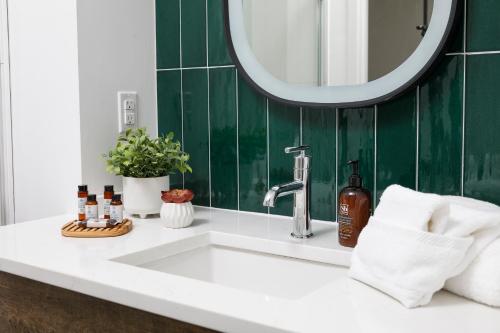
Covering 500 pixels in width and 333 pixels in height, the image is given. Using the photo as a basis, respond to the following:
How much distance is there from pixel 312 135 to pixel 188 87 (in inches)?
18.4

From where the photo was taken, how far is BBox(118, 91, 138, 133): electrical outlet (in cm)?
175

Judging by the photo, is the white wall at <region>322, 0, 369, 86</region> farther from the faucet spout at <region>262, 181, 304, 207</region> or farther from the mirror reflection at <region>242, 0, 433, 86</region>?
the faucet spout at <region>262, 181, 304, 207</region>

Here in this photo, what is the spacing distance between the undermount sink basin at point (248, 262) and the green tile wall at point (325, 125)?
0.70ft

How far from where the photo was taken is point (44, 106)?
1731mm

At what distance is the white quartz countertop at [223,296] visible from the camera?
86 centimetres

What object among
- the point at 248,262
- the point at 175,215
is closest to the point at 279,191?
the point at 248,262

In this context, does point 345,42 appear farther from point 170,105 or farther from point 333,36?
point 170,105

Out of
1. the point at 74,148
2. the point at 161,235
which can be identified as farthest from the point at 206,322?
the point at 74,148

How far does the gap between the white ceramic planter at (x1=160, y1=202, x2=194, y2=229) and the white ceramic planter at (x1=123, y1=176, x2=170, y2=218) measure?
0.34 feet

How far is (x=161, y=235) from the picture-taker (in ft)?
4.68

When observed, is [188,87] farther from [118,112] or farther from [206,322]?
[206,322]

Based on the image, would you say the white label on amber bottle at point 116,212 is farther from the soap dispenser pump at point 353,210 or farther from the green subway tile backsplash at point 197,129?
the soap dispenser pump at point 353,210

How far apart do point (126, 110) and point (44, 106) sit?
24 cm

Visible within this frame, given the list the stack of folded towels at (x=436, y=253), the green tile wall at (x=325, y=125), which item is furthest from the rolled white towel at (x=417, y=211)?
the green tile wall at (x=325, y=125)
